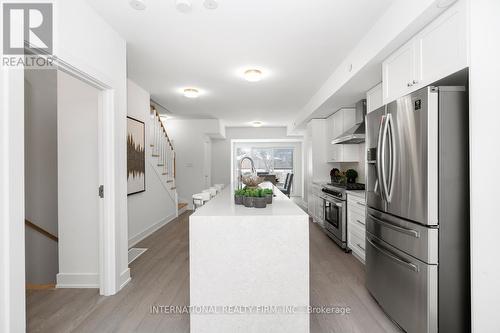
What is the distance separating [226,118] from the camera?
7.62 metres

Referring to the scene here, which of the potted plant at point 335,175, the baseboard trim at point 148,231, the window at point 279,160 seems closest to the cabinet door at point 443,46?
the potted plant at point 335,175

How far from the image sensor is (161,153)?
18.6ft

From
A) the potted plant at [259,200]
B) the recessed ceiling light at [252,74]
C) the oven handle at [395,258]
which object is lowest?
the oven handle at [395,258]

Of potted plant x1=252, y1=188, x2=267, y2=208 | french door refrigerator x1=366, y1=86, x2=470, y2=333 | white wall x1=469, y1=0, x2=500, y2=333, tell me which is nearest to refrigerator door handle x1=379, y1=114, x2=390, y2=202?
french door refrigerator x1=366, y1=86, x2=470, y2=333

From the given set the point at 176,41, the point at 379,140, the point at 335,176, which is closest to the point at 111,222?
the point at 176,41

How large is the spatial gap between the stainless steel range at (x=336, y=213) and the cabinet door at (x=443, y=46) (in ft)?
7.37

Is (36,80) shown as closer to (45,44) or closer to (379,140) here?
(45,44)

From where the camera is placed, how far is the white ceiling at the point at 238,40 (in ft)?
7.56

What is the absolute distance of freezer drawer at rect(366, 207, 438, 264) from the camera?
5.58 ft

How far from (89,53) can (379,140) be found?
8.65 feet

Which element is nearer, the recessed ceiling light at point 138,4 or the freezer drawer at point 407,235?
the freezer drawer at point 407,235

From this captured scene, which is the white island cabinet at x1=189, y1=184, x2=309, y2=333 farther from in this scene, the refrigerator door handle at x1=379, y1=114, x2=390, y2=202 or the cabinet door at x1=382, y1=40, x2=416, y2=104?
the cabinet door at x1=382, y1=40, x2=416, y2=104

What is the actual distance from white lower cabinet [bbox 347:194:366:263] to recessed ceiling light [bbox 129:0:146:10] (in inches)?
124

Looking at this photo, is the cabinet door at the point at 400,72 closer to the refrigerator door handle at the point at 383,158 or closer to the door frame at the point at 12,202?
the refrigerator door handle at the point at 383,158
